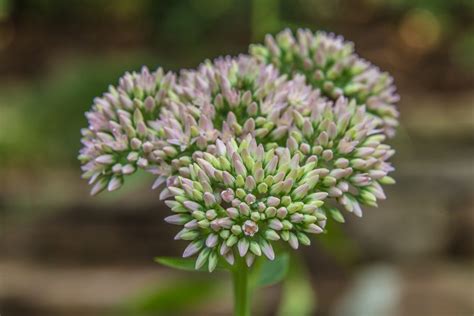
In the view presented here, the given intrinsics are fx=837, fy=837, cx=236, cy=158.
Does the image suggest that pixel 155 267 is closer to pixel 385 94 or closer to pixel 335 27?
pixel 335 27

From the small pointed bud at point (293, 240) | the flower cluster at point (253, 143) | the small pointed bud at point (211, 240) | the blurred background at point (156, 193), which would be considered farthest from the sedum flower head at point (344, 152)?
the blurred background at point (156, 193)

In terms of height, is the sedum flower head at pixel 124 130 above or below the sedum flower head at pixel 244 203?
above

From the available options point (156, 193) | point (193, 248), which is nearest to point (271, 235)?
point (193, 248)

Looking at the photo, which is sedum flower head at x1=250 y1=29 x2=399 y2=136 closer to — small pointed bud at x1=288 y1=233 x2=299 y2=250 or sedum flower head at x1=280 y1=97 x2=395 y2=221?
sedum flower head at x1=280 y1=97 x2=395 y2=221

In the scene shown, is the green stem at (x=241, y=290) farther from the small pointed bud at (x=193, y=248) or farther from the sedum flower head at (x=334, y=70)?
the sedum flower head at (x=334, y=70)

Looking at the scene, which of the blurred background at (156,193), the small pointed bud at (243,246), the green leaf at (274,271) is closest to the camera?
the small pointed bud at (243,246)

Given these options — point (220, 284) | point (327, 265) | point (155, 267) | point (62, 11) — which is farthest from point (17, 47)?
point (220, 284)
